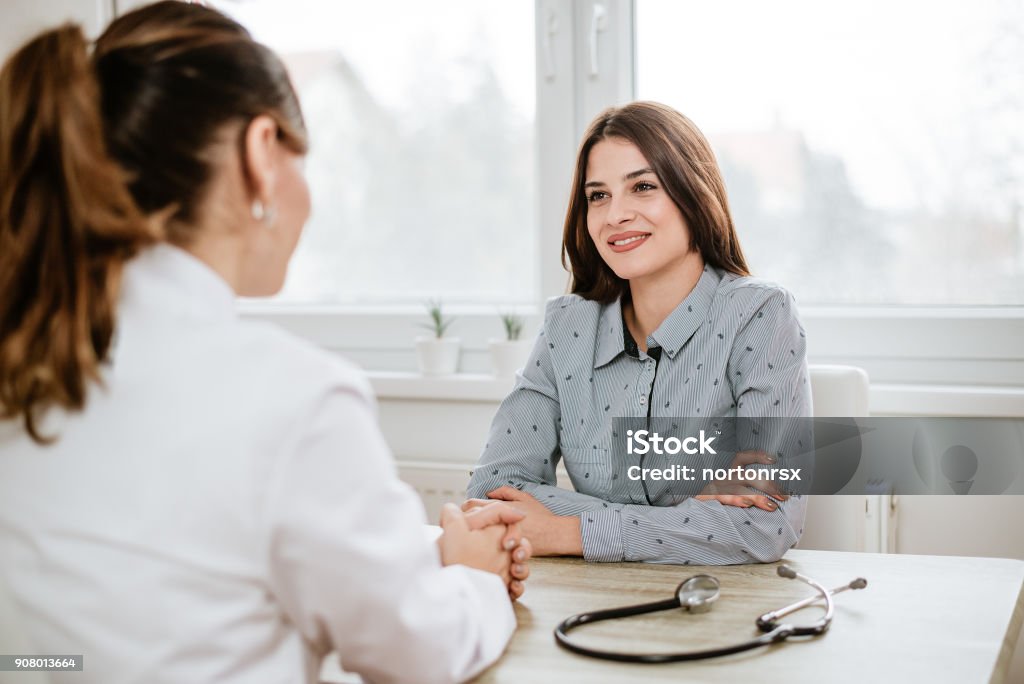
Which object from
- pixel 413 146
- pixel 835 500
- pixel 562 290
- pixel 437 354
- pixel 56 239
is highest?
pixel 413 146

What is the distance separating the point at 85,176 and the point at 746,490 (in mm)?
1091

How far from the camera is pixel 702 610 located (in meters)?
1.12

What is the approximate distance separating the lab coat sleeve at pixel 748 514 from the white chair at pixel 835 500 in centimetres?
11

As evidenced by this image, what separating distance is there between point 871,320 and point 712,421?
Result: 32.4 inches

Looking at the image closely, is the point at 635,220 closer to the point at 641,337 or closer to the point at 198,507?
the point at 641,337

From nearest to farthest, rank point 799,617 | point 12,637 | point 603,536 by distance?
1. point 12,637
2. point 799,617
3. point 603,536

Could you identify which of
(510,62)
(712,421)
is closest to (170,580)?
(712,421)

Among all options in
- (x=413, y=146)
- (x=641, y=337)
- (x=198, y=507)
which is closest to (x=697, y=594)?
(x=198, y=507)

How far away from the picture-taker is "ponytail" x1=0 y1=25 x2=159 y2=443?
0.74 m

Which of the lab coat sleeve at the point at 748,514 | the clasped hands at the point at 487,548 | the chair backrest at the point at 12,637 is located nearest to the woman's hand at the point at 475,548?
the clasped hands at the point at 487,548

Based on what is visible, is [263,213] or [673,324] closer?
[263,213]

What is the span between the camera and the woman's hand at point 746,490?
1.46 metres

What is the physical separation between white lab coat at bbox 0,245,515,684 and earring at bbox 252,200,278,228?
0.30 ft

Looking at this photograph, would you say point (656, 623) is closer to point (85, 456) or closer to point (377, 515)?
point (377, 515)
